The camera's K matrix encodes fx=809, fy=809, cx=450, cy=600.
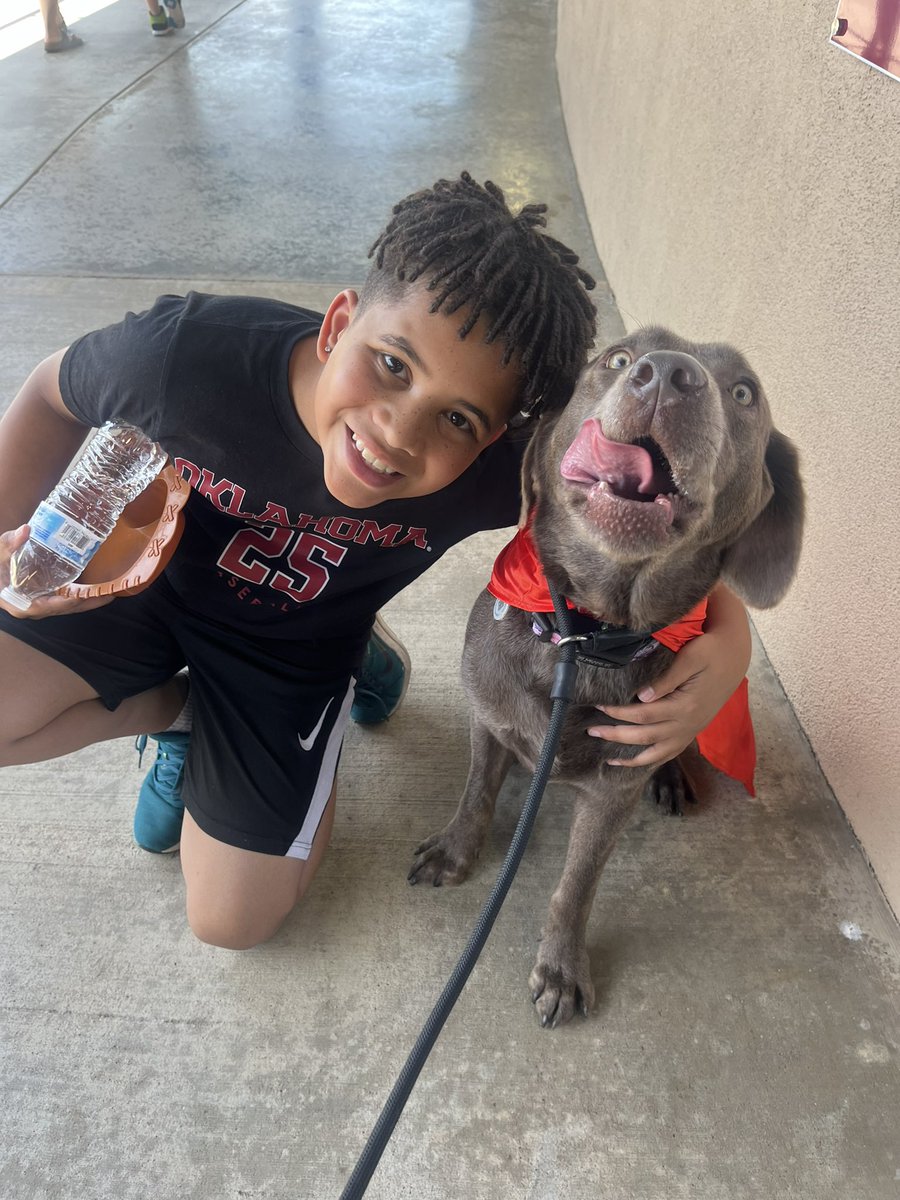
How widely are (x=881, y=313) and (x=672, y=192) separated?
1.93 meters

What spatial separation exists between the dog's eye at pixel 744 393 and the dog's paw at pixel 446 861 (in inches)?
47.0

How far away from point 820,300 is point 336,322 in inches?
56.3

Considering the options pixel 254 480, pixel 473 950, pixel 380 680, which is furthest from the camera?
pixel 380 680

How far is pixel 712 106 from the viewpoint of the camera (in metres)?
3.07

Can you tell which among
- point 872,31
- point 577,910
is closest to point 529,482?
point 577,910

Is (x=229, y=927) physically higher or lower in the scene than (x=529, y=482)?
lower

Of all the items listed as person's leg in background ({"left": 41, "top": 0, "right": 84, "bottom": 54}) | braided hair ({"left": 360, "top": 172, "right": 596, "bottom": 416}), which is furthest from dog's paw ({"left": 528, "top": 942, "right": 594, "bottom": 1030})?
person's leg in background ({"left": 41, "top": 0, "right": 84, "bottom": 54})

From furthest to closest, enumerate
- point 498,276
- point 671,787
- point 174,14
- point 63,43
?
1. point 174,14
2. point 63,43
3. point 671,787
4. point 498,276

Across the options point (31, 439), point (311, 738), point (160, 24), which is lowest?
point (311, 738)

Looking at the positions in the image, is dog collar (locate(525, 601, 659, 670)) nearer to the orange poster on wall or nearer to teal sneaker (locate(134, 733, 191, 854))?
teal sneaker (locate(134, 733, 191, 854))

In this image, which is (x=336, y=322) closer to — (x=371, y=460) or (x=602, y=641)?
(x=371, y=460)

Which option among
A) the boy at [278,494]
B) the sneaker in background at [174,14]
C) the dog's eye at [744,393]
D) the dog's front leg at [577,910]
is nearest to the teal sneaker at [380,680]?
the boy at [278,494]

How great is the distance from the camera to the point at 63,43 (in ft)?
24.5

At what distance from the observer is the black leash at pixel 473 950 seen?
1017 millimetres
